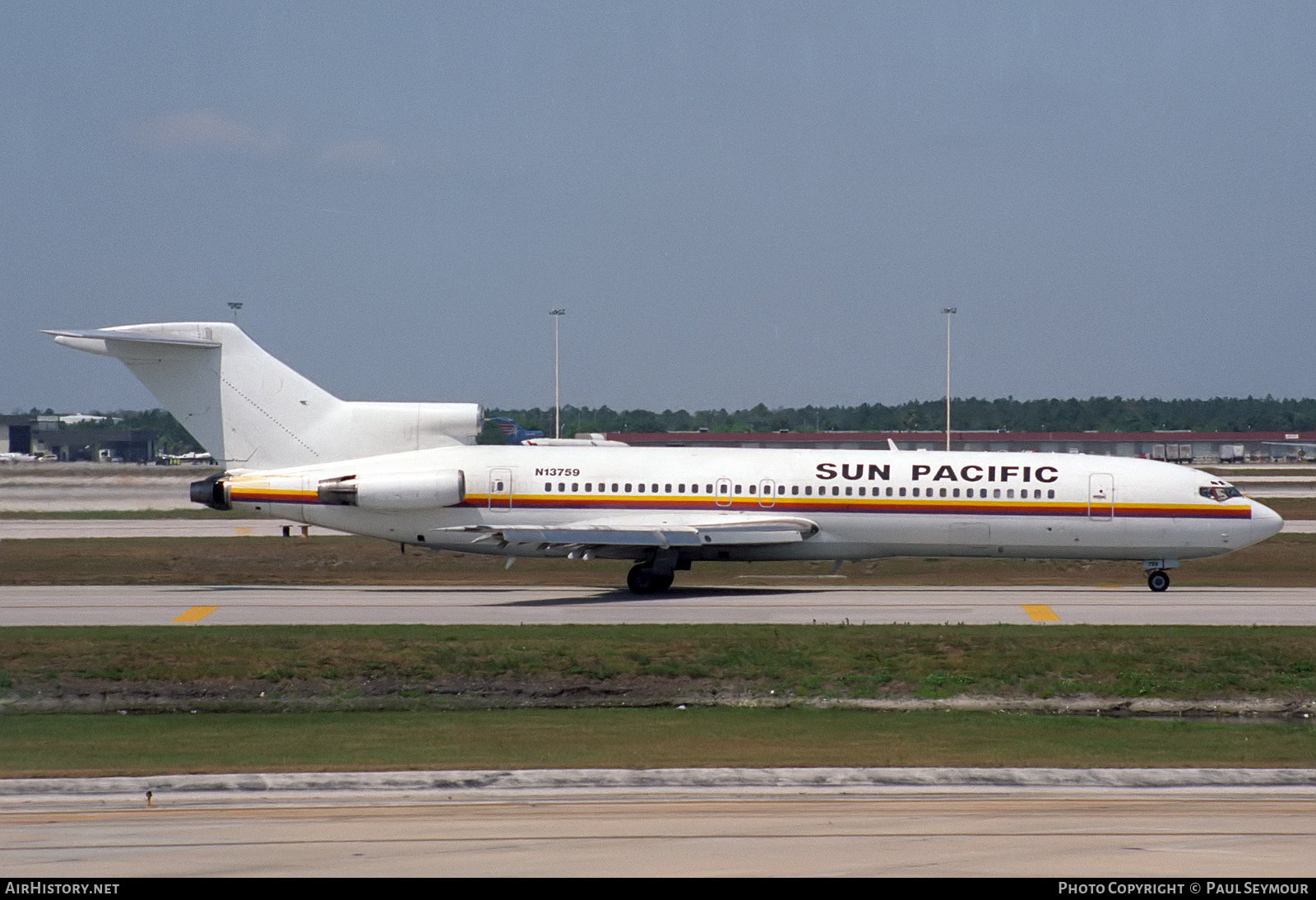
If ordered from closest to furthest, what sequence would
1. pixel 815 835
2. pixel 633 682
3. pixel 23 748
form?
pixel 815 835
pixel 23 748
pixel 633 682

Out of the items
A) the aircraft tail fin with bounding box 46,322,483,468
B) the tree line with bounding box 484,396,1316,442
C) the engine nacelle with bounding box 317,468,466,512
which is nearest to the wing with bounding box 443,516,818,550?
the engine nacelle with bounding box 317,468,466,512

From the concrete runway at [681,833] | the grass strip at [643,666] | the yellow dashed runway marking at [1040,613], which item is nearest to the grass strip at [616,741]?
the grass strip at [643,666]

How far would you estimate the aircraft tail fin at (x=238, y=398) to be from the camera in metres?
32.9

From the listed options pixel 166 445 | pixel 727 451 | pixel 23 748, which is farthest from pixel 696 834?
pixel 166 445

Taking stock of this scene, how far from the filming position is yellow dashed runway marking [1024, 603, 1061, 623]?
1027 inches

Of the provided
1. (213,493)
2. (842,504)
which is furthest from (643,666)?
(213,493)

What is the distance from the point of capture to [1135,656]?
22.0m

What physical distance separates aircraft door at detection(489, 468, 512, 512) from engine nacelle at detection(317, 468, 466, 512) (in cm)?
71

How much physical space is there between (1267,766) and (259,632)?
1612 centimetres

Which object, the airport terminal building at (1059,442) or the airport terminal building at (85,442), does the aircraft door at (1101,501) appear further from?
the airport terminal building at (85,442)

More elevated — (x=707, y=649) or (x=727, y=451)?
(x=727, y=451)

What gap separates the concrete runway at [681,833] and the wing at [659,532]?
16128mm

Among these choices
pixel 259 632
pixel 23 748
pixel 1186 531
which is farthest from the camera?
pixel 1186 531

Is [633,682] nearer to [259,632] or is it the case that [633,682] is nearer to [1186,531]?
[259,632]
